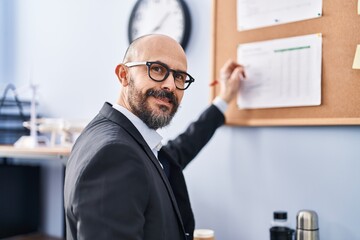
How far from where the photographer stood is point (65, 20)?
7.65ft

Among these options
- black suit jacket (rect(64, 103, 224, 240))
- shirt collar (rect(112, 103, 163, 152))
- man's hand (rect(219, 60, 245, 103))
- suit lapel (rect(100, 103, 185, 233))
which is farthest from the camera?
man's hand (rect(219, 60, 245, 103))

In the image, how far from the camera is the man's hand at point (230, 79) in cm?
163

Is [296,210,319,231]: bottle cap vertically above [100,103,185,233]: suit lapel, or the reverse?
[100,103,185,233]: suit lapel

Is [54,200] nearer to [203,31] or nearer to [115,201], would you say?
[203,31]

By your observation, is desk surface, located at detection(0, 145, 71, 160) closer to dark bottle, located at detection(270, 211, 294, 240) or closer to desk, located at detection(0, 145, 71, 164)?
desk, located at detection(0, 145, 71, 164)

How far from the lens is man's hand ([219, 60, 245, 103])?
5.35 feet

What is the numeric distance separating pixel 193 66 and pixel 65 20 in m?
0.94

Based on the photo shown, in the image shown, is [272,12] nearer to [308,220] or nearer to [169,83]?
[169,83]

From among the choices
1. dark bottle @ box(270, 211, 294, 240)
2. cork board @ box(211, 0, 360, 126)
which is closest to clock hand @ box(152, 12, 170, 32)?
cork board @ box(211, 0, 360, 126)

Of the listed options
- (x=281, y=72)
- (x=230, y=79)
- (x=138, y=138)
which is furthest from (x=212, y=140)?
(x=138, y=138)

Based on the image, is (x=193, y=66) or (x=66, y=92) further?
(x=66, y=92)

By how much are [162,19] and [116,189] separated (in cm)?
114

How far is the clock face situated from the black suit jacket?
29.5 inches

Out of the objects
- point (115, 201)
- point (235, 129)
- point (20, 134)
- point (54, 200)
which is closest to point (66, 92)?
point (20, 134)
